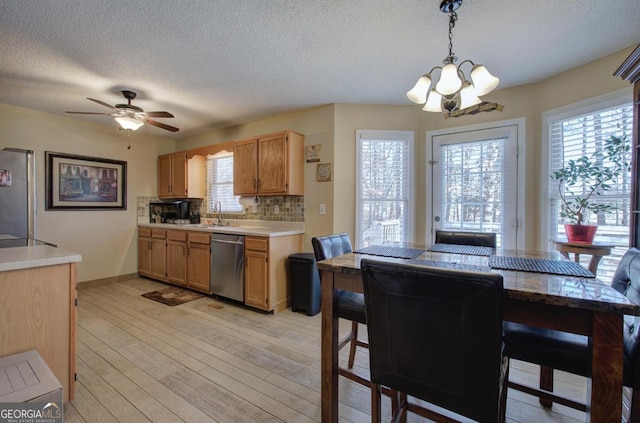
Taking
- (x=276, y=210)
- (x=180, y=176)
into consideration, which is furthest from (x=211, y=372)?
(x=180, y=176)

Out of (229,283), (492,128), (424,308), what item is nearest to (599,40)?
(492,128)

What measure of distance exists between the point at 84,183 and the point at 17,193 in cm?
110

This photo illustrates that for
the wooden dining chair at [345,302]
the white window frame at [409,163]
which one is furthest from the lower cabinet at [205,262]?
the wooden dining chair at [345,302]

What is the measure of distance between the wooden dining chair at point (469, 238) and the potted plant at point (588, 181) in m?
0.71

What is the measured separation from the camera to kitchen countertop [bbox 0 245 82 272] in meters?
1.47

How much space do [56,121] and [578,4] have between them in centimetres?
563

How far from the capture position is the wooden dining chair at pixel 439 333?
2.91 ft

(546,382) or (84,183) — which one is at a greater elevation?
(84,183)

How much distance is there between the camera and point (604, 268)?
244 cm

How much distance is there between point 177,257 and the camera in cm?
404

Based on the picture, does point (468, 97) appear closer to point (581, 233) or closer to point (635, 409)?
point (581, 233)

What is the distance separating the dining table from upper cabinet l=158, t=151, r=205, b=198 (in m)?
3.84

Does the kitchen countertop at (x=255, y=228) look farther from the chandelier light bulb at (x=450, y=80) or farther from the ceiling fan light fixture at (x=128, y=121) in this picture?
the chandelier light bulb at (x=450, y=80)

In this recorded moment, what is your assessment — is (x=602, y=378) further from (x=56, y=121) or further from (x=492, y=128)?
(x=56, y=121)
